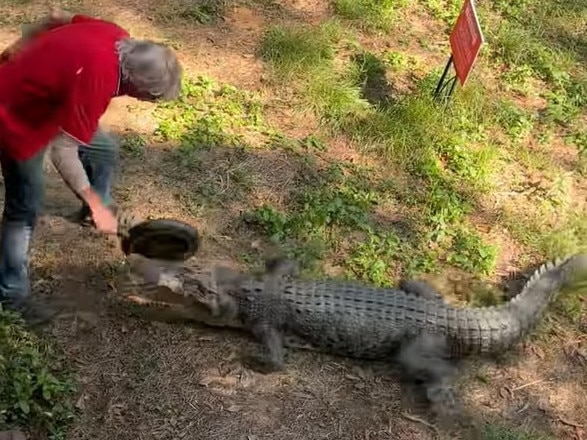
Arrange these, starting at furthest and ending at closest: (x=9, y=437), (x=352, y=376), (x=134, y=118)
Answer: (x=134, y=118) → (x=352, y=376) → (x=9, y=437)

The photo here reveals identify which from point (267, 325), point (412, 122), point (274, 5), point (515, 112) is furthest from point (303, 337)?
point (274, 5)

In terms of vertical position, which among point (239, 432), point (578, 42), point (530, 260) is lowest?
point (239, 432)

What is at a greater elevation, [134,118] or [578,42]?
[578,42]

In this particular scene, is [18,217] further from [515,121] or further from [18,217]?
[515,121]

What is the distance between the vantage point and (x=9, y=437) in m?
3.46

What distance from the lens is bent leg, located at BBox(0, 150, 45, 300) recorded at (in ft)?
12.3

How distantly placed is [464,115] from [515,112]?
1.33 feet

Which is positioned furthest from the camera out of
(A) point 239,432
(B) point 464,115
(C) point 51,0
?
(C) point 51,0

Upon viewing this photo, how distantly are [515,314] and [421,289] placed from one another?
500 mm

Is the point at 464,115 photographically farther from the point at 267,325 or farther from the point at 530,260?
the point at 267,325

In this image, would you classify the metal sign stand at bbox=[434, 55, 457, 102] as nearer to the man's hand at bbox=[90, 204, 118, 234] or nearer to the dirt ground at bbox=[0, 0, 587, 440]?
the dirt ground at bbox=[0, 0, 587, 440]

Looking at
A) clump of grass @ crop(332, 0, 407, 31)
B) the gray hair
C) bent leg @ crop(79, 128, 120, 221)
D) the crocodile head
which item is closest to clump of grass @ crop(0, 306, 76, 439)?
the crocodile head

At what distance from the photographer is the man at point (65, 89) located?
3.43 metres

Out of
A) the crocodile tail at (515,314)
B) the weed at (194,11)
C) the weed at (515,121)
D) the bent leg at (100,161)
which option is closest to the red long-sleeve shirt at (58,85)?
the bent leg at (100,161)
